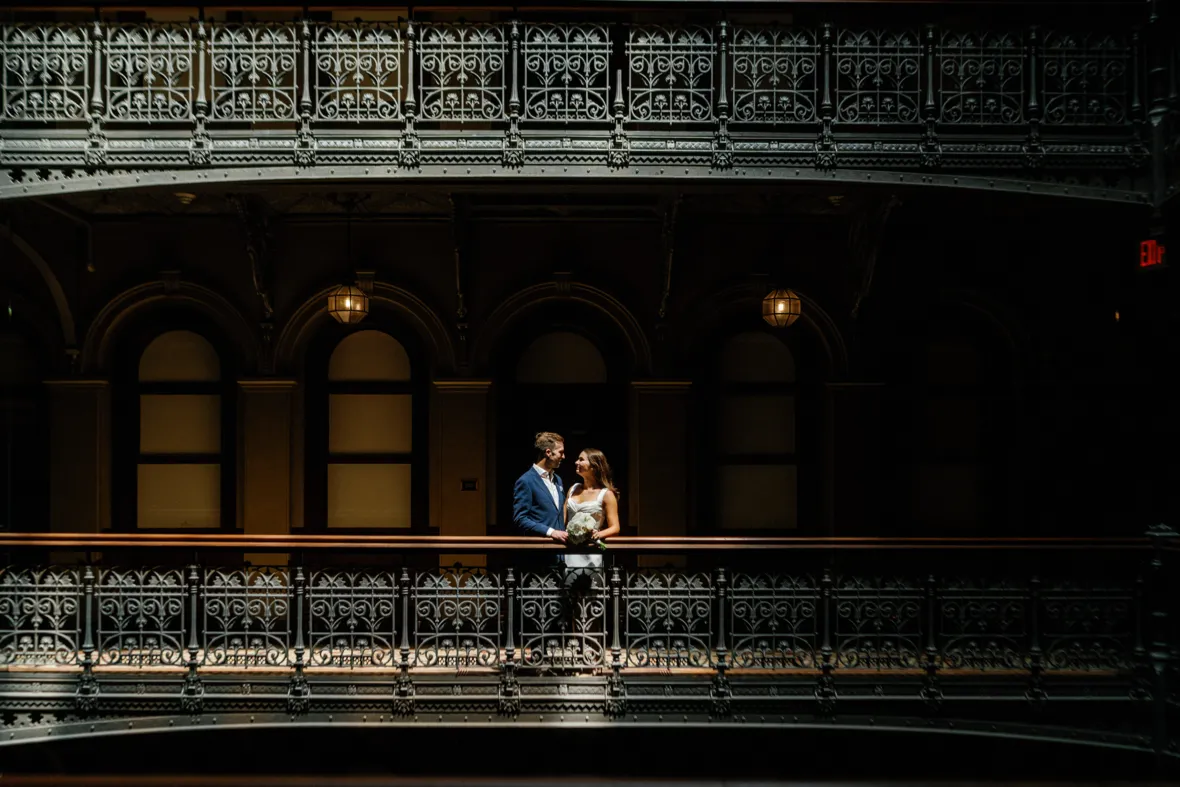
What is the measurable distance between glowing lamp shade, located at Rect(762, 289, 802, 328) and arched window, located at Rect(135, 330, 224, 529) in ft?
19.6

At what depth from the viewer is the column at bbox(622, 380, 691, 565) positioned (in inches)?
374

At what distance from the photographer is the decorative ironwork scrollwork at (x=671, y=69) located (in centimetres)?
746

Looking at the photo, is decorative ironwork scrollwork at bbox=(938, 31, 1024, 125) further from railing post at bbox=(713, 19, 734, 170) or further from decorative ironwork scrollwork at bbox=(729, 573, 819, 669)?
decorative ironwork scrollwork at bbox=(729, 573, 819, 669)

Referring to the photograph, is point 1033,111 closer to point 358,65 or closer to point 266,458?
point 358,65

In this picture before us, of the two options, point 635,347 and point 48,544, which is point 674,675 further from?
point 48,544

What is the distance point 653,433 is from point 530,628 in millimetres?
2657

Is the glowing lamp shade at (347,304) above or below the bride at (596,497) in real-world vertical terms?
above

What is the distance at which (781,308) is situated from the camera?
363 inches

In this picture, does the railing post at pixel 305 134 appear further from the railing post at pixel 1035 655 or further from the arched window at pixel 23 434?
the railing post at pixel 1035 655

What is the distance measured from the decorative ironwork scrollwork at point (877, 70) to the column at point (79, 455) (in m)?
8.03

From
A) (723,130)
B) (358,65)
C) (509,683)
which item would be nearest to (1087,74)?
(723,130)

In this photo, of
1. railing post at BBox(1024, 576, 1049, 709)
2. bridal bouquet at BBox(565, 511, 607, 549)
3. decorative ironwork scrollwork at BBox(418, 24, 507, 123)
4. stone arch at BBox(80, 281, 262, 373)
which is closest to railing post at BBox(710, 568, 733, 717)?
bridal bouquet at BBox(565, 511, 607, 549)

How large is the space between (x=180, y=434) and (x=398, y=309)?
9.20ft

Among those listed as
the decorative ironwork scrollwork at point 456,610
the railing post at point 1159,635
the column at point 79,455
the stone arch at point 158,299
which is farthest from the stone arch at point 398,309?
the railing post at point 1159,635
